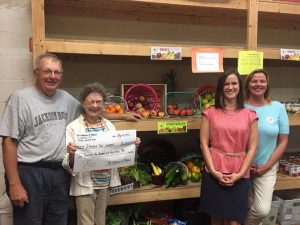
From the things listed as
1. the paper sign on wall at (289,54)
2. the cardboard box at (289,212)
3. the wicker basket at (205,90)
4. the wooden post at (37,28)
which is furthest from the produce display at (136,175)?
the paper sign on wall at (289,54)

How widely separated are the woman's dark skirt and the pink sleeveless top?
79 mm

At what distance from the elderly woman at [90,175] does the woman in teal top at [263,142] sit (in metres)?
0.95

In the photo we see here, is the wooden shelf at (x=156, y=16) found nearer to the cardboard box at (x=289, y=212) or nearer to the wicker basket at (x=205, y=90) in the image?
the wicker basket at (x=205, y=90)

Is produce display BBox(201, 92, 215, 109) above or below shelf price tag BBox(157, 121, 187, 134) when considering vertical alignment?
above

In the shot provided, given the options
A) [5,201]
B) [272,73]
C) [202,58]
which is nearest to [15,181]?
[5,201]

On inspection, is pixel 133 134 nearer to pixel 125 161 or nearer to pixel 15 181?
pixel 125 161

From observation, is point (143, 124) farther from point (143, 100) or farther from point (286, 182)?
point (286, 182)

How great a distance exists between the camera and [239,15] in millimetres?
2918

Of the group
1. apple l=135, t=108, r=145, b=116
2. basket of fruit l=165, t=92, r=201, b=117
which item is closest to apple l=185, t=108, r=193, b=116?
basket of fruit l=165, t=92, r=201, b=117

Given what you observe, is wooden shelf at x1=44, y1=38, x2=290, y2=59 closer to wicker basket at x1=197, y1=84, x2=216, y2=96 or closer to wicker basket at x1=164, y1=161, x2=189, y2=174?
wicker basket at x1=197, y1=84, x2=216, y2=96

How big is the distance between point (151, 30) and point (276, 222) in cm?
197

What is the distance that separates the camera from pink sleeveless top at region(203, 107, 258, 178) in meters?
1.98

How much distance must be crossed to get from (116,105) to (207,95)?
83cm

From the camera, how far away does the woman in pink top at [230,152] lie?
1.99 m
